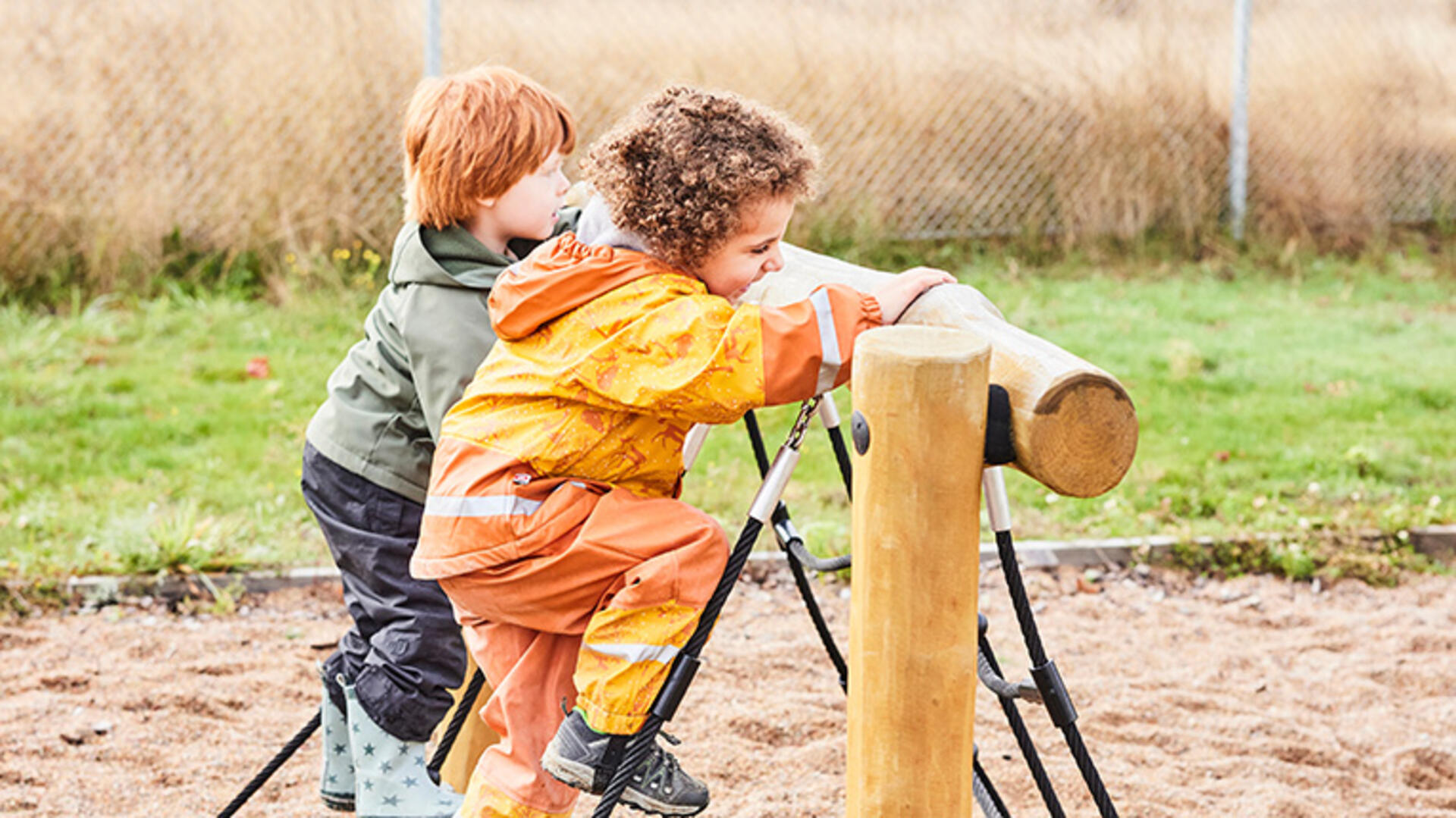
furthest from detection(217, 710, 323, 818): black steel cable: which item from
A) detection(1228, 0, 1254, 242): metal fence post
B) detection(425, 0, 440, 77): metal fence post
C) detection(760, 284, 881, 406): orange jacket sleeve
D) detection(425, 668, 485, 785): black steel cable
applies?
detection(1228, 0, 1254, 242): metal fence post

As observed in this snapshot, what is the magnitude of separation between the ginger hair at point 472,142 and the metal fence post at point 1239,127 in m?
6.78

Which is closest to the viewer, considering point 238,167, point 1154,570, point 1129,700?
point 1129,700

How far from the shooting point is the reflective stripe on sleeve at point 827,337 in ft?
6.36

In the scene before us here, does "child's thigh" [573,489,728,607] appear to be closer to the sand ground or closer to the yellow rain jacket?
the yellow rain jacket

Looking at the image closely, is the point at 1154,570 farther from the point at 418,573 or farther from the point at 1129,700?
the point at 418,573

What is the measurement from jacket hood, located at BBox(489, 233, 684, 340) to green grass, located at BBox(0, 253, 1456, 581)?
2599 millimetres

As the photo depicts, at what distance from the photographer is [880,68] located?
27.4 feet

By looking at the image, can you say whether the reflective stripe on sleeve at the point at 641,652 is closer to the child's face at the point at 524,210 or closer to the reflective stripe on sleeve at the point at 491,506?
the reflective stripe on sleeve at the point at 491,506

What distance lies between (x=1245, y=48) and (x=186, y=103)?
5818 millimetres

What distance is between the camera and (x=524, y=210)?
2670 millimetres

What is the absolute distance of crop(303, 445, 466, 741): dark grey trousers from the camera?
8.68 ft

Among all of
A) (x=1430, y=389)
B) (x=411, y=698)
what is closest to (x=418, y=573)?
(x=411, y=698)

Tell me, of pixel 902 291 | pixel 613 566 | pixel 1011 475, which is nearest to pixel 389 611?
pixel 613 566

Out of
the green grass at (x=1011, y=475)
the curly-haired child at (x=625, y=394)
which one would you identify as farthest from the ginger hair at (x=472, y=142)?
the green grass at (x=1011, y=475)
